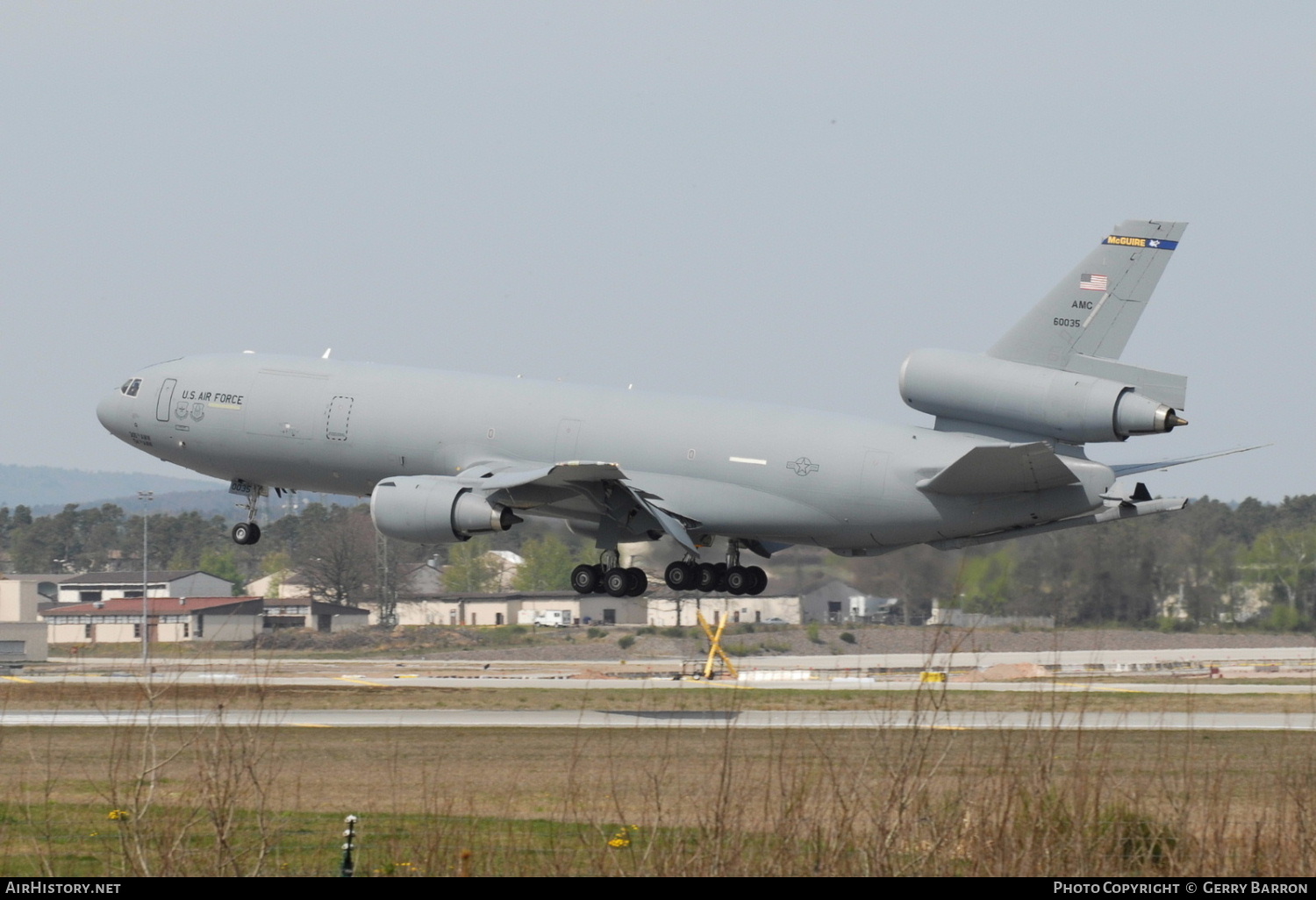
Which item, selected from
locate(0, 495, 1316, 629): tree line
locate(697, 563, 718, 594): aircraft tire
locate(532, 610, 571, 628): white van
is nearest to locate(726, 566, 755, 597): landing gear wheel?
locate(697, 563, 718, 594): aircraft tire

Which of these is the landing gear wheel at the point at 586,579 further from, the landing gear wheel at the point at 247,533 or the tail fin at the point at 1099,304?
the tail fin at the point at 1099,304

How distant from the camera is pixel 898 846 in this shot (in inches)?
551

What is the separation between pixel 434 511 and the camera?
38812 mm

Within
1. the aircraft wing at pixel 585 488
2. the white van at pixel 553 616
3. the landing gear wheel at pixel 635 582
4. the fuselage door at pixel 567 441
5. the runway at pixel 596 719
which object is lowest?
the runway at pixel 596 719

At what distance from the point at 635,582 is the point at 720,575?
275 cm

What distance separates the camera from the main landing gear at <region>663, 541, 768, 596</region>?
1674 inches

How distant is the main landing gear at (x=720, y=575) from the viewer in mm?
42531

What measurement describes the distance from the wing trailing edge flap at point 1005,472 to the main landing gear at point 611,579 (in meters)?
8.03

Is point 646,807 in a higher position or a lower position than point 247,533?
lower

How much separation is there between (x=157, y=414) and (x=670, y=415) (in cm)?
1495

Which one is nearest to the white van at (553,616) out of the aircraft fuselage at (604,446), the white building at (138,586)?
the white building at (138,586)

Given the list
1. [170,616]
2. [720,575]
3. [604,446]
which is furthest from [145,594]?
[170,616]

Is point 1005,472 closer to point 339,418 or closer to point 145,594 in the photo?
point 339,418

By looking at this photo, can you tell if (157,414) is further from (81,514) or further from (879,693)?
(81,514)
